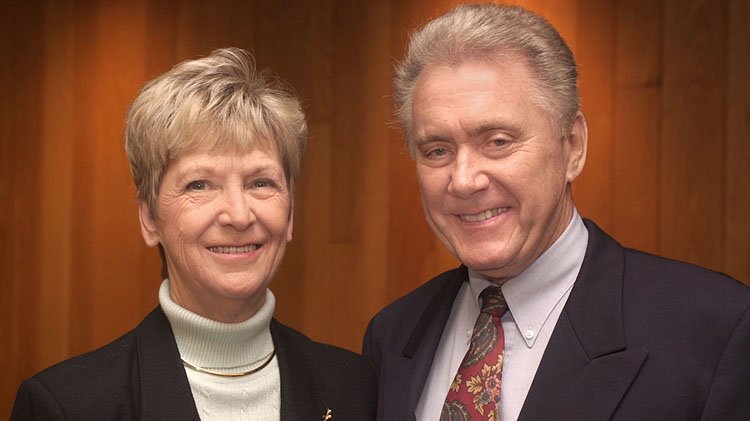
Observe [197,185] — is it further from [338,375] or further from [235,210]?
[338,375]

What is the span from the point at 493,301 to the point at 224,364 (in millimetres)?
615

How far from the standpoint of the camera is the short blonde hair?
2.12 metres

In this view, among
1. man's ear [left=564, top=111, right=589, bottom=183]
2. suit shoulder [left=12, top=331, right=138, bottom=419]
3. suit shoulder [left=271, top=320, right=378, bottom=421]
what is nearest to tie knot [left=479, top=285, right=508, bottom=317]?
man's ear [left=564, top=111, right=589, bottom=183]

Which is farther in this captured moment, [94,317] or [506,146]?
[94,317]

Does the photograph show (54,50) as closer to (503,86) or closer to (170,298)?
(170,298)

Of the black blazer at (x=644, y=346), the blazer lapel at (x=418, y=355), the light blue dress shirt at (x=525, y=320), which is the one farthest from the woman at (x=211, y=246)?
the black blazer at (x=644, y=346)

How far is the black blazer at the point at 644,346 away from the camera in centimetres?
183

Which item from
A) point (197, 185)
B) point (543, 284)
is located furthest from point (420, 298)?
point (197, 185)

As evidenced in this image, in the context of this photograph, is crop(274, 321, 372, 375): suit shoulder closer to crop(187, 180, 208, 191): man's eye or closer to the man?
the man

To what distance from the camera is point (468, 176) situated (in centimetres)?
204

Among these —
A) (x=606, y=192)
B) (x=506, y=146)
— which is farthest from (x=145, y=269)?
(x=506, y=146)

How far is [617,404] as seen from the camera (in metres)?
1.86

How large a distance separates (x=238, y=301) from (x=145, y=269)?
2.57m

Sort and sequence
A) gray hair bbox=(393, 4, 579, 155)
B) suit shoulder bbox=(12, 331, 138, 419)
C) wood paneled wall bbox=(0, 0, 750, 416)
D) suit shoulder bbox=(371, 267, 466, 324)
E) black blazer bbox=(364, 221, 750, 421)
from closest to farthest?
black blazer bbox=(364, 221, 750, 421)
suit shoulder bbox=(12, 331, 138, 419)
gray hair bbox=(393, 4, 579, 155)
suit shoulder bbox=(371, 267, 466, 324)
wood paneled wall bbox=(0, 0, 750, 416)
